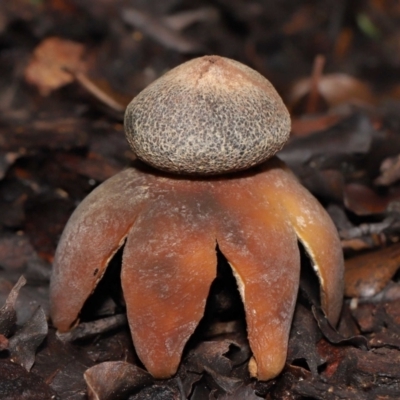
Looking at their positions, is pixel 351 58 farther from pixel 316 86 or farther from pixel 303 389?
pixel 303 389

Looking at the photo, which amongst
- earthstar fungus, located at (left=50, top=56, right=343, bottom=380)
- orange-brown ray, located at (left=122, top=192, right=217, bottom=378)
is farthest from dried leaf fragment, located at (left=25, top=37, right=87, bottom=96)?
orange-brown ray, located at (left=122, top=192, right=217, bottom=378)

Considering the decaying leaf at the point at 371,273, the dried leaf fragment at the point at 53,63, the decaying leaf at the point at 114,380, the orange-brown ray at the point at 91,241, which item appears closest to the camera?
the decaying leaf at the point at 114,380

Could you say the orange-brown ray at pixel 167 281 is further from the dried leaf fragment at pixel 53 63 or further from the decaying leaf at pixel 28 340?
the dried leaf fragment at pixel 53 63

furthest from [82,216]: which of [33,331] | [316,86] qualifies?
[316,86]

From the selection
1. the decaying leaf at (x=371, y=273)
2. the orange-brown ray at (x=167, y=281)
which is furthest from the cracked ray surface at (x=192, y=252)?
the decaying leaf at (x=371, y=273)

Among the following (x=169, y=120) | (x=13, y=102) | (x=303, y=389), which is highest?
(x=169, y=120)

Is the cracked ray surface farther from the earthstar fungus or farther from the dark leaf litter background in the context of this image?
the dark leaf litter background

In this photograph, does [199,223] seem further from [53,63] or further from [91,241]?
[53,63]
